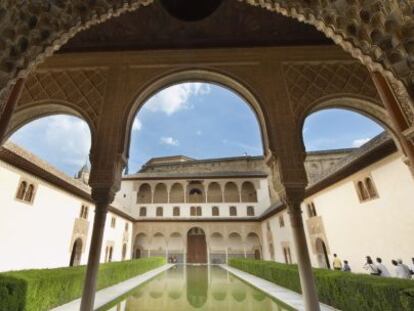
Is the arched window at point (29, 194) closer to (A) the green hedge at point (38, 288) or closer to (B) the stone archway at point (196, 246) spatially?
(A) the green hedge at point (38, 288)

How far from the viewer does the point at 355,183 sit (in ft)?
32.0

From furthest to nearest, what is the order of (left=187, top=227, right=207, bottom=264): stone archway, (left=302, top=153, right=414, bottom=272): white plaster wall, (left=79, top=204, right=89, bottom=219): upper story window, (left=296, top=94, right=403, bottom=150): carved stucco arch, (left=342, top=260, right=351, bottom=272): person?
1. (left=187, top=227, right=207, bottom=264): stone archway
2. (left=79, top=204, right=89, bottom=219): upper story window
3. (left=342, top=260, right=351, bottom=272): person
4. (left=302, top=153, right=414, bottom=272): white plaster wall
5. (left=296, top=94, right=403, bottom=150): carved stucco arch

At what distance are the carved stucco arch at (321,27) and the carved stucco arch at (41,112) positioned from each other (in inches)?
131

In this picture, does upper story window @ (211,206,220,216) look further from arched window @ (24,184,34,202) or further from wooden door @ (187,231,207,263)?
arched window @ (24,184,34,202)

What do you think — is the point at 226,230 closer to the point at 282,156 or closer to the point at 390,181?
the point at 390,181

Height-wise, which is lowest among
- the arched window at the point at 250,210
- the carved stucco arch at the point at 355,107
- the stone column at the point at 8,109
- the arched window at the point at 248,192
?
the stone column at the point at 8,109

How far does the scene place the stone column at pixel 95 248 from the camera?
13.3ft

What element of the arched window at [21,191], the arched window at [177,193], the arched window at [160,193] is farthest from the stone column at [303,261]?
the arched window at [160,193]

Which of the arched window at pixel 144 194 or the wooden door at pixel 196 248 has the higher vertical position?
the arched window at pixel 144 194

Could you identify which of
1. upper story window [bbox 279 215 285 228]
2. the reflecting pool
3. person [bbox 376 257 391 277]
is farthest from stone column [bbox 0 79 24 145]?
upper story window [bbox 279 215 285 228]

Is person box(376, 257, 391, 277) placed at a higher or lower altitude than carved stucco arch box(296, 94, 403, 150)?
lower

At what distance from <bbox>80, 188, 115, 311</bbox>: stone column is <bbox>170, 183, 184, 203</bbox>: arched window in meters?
21.9

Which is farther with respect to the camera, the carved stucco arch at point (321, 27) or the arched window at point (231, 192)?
the arched window at point (231, 192)

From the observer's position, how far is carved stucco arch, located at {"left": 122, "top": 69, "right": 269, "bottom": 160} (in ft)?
18.0
